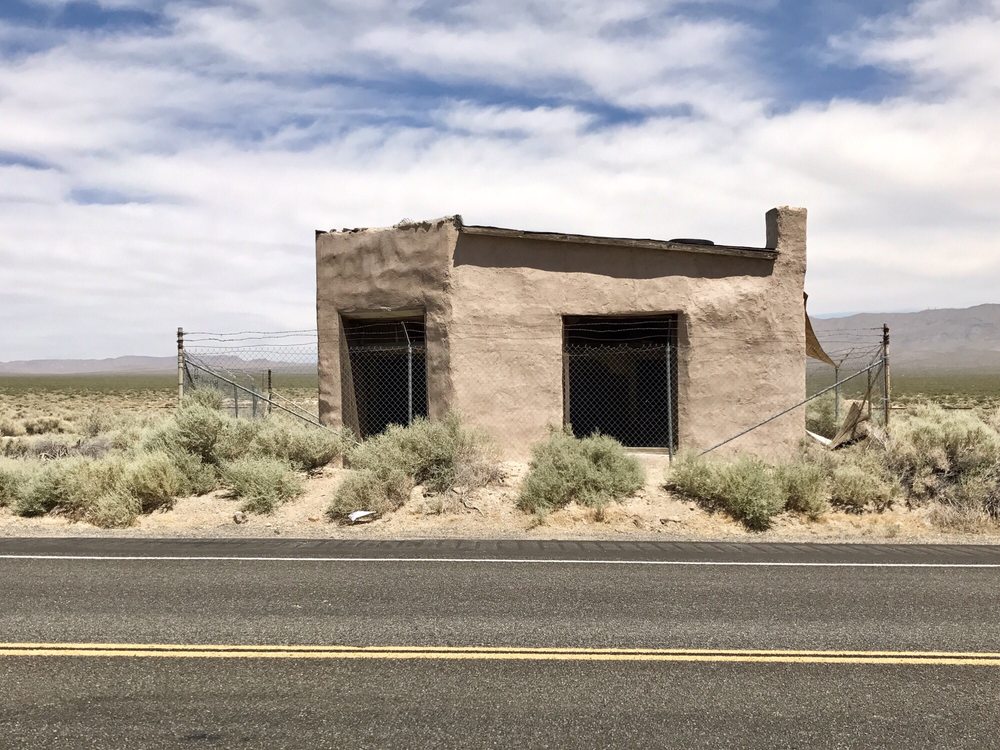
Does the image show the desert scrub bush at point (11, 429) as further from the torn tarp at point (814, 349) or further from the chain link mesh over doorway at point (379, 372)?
the torn tarp at point (814, 349)

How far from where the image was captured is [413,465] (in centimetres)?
1344

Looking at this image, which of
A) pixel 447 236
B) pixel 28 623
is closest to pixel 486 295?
pixel 447 236

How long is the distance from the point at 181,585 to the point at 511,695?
4.03 metres

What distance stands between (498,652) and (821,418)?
18.6 meters

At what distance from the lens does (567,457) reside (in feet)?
43.2

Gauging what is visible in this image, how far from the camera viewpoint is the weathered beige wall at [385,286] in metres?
14.5

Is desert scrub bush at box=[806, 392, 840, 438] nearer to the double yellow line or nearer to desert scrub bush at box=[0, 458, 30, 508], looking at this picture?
the double yellow line

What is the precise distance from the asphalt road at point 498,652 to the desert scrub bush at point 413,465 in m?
3.52

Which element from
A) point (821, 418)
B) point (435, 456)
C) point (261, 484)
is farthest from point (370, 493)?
point (821, 418)

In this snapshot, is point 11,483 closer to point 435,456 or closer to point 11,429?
point 435,456

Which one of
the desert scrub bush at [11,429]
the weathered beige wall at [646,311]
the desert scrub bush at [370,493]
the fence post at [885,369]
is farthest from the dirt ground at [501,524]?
the desert scrub bush at [11,429]

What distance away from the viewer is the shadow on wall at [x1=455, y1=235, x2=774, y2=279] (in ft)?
48.4

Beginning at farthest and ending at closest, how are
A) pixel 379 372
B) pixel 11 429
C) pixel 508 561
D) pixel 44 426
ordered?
pixel 44 426, pixel 11 429, pixel 379 372, pixel 508 561

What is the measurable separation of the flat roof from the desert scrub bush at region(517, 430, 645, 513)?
11.3 feet
